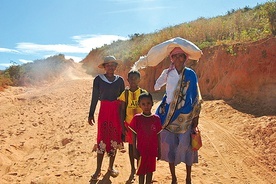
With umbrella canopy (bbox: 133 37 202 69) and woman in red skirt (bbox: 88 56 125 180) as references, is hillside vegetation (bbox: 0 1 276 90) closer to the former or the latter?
umbrella canopy (bbox: 133 37 202 69)

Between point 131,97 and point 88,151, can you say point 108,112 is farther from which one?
point 88,151

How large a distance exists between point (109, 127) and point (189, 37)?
409 inches

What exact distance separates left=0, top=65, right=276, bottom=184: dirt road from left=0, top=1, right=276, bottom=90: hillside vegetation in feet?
10.2

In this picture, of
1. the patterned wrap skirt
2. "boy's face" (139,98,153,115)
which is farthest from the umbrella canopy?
the patterned wrap skirt

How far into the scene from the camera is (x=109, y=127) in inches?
179

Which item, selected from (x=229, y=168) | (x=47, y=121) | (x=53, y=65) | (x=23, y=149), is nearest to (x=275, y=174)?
(x=229, y=168)

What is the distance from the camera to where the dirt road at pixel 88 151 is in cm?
509

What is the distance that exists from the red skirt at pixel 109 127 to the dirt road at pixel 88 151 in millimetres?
567

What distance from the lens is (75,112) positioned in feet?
38.6

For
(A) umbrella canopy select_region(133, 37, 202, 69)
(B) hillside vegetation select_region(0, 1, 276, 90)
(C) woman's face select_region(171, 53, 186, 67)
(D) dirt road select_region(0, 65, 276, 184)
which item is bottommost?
(D) dirt road select_region(0, 65, 276, 184)

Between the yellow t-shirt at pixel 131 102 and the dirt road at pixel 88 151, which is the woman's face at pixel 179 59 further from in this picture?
the dirt road at pixel 88 151

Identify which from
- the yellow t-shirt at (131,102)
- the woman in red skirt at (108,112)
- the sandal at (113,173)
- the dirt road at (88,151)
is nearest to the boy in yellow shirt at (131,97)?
the yellow t-shirt at (131,102)

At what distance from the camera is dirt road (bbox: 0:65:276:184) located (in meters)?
5.09

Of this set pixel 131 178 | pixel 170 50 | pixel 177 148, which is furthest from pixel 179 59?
pixel 131 178
